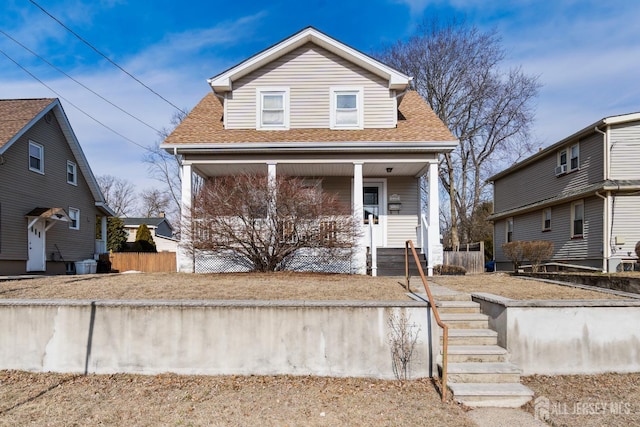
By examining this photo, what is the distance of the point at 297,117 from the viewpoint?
41.1 ft

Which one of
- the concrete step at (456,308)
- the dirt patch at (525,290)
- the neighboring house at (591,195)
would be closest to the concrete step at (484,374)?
the concrete step at (456,308)

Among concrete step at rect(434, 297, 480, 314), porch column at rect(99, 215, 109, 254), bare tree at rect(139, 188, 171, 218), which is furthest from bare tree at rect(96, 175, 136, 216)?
concrete step at rect(434, 297, 480, 314)

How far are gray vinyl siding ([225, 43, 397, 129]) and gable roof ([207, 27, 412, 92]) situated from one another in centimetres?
26

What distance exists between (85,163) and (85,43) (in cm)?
850

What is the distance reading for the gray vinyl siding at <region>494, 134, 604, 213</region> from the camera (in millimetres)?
14680

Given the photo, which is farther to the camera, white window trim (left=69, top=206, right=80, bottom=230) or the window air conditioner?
white window trim (left=69, top=206, right=80, bottom=230)

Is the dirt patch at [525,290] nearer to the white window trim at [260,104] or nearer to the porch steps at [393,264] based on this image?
the porch steps at [393,264]

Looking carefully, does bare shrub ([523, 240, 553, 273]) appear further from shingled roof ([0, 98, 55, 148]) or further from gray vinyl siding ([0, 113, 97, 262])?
shingled roof ([0, 98, 55, 148])

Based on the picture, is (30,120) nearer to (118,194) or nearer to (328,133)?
(328,133)

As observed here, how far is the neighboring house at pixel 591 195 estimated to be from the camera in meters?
13.8

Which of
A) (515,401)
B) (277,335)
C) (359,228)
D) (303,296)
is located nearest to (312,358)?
(277,335)

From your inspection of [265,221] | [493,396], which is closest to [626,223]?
[265,221]

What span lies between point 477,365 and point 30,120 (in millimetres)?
17210

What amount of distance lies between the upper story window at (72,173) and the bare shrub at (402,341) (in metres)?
17.9
